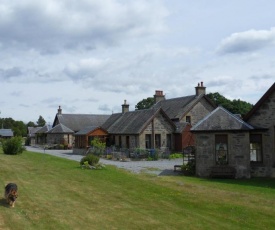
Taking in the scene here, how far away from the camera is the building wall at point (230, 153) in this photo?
22.8m

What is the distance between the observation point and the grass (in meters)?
11.5

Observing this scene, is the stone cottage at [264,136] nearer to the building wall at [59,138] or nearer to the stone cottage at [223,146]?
the stone cottage at [223,146]

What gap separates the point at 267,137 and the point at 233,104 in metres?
62.9

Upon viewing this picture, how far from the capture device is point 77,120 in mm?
66812

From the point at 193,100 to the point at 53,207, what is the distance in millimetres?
36706

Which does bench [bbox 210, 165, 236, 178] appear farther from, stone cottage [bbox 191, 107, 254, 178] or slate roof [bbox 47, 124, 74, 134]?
slate roof [bbox 47, 124, 74, 134]

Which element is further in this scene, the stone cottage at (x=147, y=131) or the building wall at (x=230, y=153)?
the stone cottage at (x=147, y=131)

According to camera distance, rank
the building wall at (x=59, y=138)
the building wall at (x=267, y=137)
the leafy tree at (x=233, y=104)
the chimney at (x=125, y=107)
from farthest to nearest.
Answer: the leafy tree at (x=233, y=104), the building wall at (x=59, y=138), the chimney at (x=125, y=107), the building wall at (x=267, y=137)

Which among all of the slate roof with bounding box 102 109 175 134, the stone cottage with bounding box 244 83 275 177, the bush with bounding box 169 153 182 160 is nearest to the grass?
the stone cottage with bounding box 244 83 275 177

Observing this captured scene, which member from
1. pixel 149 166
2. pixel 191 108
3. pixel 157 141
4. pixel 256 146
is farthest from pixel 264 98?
pixel 191 108

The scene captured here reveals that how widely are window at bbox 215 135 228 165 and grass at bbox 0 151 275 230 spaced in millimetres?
2113

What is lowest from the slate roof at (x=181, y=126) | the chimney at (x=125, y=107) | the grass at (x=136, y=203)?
the grass at (x=136, y=203)

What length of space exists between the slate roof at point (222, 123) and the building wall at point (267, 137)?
97 centimetres

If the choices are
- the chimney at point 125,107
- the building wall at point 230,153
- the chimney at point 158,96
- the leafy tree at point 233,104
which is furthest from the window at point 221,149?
the leafy tree at point 233,104
